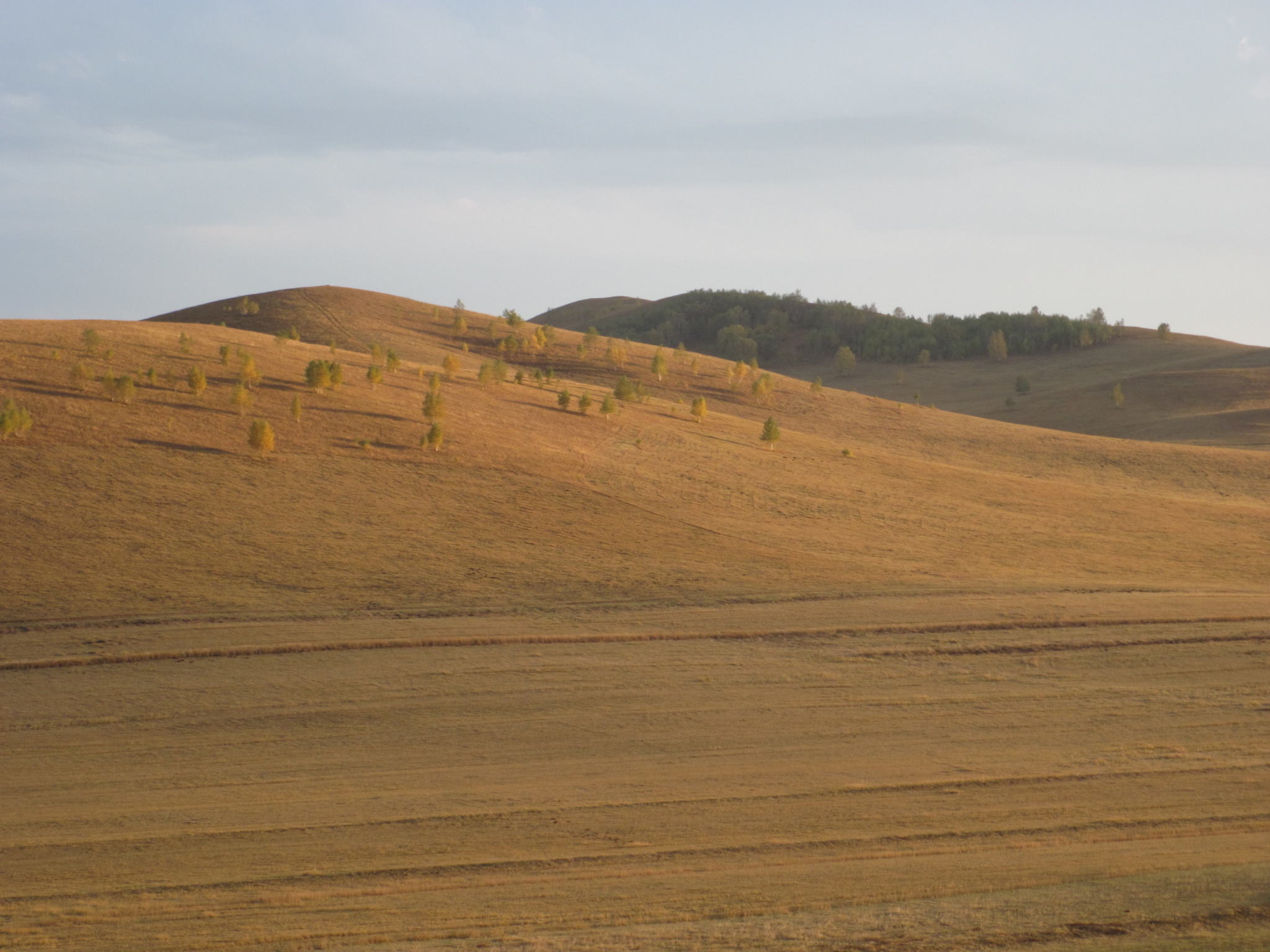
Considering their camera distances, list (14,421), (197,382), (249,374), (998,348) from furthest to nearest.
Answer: (998,348) → (249,374) → (197,382) → (14,421)

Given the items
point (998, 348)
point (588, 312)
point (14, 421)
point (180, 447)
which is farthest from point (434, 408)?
point (588, 312)

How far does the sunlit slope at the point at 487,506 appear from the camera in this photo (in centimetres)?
2539

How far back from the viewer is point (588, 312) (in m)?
154

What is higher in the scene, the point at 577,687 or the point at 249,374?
the point at 249,374

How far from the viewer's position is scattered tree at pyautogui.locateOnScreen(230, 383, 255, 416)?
114 feet

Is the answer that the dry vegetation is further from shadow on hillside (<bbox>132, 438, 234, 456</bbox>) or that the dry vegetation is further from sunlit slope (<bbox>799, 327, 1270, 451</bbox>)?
sunlit slope (<bbox>799, 327, 1270, 451</bbox>)

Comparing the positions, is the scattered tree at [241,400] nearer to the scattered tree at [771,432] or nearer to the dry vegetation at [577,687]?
the dry vegetation at [577,687]

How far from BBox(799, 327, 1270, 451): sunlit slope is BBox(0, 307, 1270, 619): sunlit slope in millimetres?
20111

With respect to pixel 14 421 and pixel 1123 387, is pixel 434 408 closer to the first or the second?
pixel 14 421

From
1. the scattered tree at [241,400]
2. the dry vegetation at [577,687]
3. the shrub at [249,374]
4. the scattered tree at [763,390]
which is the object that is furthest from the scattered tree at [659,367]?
the scattered tree at [241,400]

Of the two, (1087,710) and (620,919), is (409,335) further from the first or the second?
(620,919)

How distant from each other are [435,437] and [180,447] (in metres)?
7.87

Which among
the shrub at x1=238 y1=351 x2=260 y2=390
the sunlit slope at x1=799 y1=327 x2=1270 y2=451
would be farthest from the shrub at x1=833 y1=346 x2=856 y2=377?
the shrub at x1=238 y1=351 x2=260 y2=390

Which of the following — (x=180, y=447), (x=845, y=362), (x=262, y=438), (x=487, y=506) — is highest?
(x=845, y=362)
